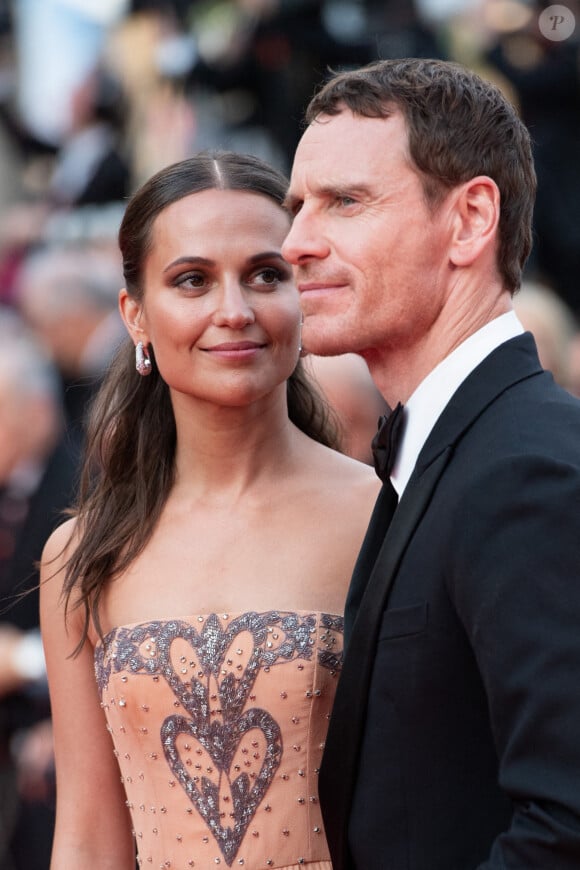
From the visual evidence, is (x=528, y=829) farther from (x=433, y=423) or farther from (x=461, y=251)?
(x=461, y=251)

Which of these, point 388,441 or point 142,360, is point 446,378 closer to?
point 388,441

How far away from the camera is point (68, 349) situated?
526 centimetres

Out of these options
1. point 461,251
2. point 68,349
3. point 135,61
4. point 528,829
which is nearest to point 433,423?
point 461,251

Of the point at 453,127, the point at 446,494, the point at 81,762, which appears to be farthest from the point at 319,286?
the point at 81,762

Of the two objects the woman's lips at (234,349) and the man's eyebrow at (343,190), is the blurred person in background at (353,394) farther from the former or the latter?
the man's eyebrow at (343,190)

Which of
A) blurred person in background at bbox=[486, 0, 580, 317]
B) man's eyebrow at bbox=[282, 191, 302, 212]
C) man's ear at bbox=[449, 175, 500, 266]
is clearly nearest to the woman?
man's eyebrow at bbox=[282, 191, 302, 212]

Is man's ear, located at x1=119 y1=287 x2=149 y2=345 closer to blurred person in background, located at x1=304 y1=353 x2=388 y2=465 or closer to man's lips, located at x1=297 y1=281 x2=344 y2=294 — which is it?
man's lips, located at x1=297 y1=281 x2=344 y2=294

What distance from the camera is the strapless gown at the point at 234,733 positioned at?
A: 2.58 metres

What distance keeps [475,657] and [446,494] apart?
230 mm

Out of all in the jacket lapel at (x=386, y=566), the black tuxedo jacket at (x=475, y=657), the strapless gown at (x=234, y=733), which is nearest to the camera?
the black tuxedo jacket at (x=475, y=657)

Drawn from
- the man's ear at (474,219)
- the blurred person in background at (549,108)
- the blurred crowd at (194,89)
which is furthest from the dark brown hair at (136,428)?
the blurred person in background at (549,108)

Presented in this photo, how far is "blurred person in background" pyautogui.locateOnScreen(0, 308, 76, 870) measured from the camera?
4.41 meters

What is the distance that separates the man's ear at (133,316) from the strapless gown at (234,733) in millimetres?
649

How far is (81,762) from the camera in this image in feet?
9.48
